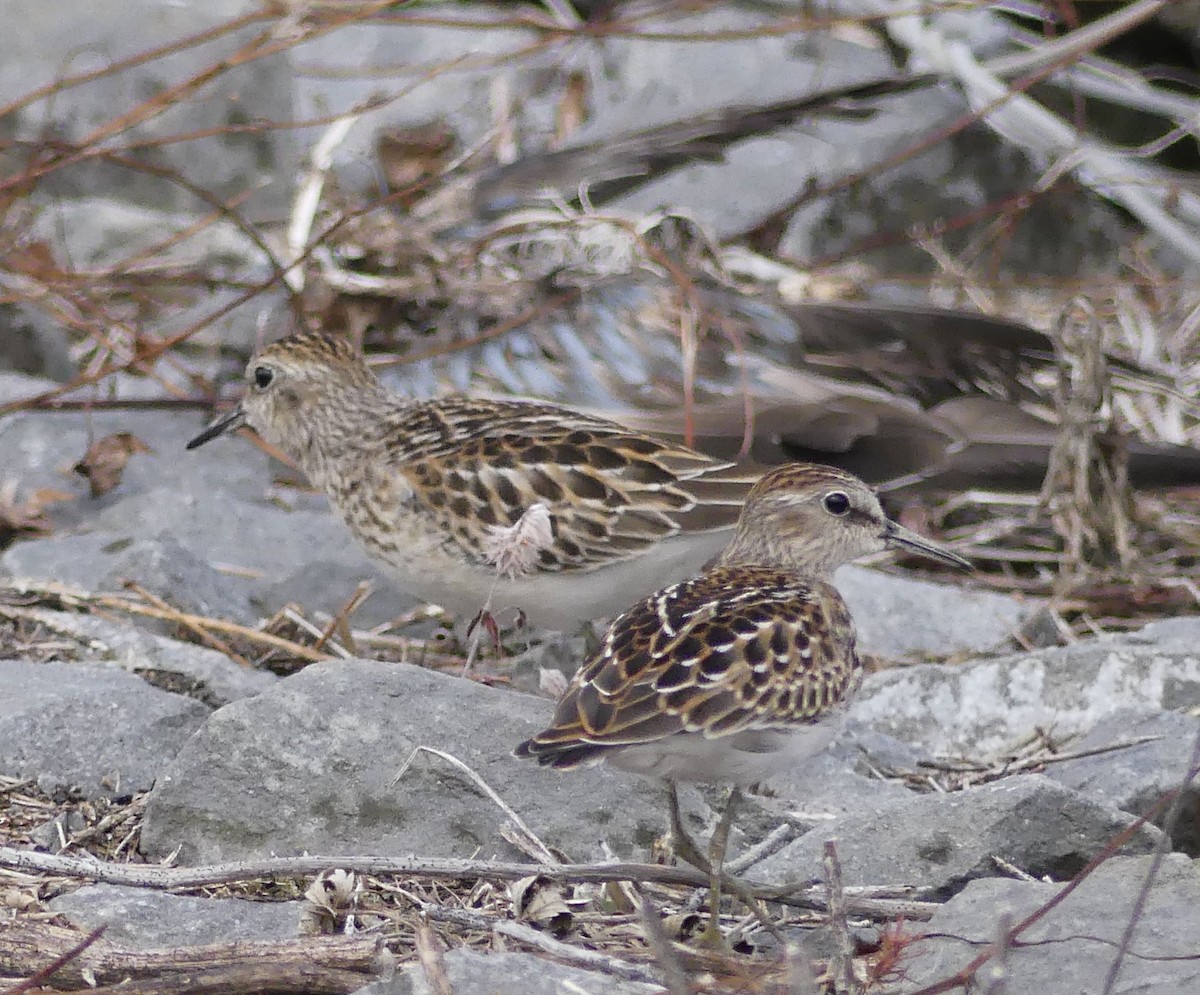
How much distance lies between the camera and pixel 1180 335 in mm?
8391

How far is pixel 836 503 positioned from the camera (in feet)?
15.7

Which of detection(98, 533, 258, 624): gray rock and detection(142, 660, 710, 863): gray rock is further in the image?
detection(98, 533, 258, 624): gray rock

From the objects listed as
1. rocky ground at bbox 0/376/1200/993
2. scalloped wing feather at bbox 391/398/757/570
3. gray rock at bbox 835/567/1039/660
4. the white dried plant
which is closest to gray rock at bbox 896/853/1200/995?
rocky ground at bbox 0/376/1200/993

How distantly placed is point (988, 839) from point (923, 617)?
2.41 m

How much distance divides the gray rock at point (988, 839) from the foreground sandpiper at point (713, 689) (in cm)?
27

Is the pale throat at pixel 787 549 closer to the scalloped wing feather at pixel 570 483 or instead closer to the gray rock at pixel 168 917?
the scalloped wing feather at pixel 570 483

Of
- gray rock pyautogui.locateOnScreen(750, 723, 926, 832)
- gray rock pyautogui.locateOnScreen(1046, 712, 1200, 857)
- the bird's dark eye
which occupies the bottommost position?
gray rock pyautogui.locateOnScreen(750, 723, 926, 832)

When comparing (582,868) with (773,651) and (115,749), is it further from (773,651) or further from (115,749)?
(115,749)

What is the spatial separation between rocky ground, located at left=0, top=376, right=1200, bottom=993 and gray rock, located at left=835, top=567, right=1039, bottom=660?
0.01 meters

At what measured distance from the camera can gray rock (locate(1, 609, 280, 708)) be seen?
192 inches

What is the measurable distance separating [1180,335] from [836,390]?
240 cm

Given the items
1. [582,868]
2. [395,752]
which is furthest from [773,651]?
[395,752]

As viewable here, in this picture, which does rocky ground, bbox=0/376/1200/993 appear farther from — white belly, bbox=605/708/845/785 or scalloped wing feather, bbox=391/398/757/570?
scalloped wing feather, bbox=391/398/757/570

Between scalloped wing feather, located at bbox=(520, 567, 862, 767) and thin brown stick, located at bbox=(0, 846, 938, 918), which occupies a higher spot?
scalloped wing feather, located at bbox=(520, 567, 862, 767)
